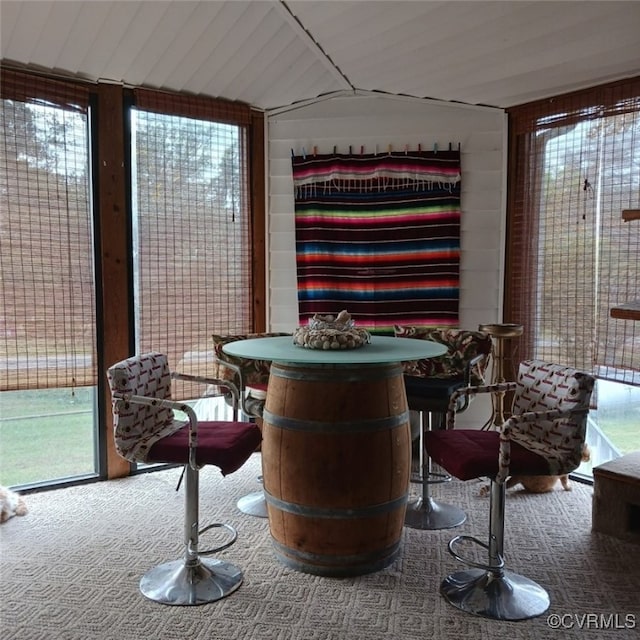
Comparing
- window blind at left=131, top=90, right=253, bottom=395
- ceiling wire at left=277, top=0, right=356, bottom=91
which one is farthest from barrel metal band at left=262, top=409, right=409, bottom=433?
ceiling wire at left=277, top=0, right=356, bottom=91

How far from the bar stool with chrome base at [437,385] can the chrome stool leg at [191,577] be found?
1.02 metres

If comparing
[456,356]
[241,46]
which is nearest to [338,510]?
[456,356]

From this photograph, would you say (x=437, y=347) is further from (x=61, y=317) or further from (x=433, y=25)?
(x=61, y=317)

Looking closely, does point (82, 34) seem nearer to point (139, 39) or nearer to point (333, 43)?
point (139, 39)

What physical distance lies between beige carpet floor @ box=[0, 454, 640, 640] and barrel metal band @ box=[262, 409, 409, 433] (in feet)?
2.06

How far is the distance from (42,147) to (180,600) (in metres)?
2.48

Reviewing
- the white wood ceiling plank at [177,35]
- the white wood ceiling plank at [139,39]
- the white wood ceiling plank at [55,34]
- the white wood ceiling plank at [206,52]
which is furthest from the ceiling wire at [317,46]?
the white wood ceiling plank at [55,34]

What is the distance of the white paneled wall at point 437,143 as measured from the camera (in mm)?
3859

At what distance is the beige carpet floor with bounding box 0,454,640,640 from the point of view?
6.65 feet

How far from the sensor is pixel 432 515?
297 cm

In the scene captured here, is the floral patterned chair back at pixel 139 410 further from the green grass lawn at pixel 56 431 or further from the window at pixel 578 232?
the window at pixel 578 232

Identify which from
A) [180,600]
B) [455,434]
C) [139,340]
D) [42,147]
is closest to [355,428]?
[455,434]

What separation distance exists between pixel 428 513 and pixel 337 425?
1.07 meters

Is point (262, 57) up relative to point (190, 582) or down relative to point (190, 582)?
up
